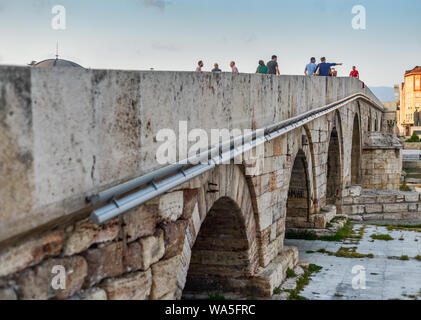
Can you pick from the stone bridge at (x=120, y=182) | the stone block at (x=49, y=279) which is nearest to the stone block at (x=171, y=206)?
the stone bridge at (x=120, y=182)

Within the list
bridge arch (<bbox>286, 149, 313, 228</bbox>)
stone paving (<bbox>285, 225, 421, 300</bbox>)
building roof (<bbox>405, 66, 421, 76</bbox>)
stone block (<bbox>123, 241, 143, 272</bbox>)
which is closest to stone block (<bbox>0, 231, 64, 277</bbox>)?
stone block (<bbox>123, 241, 143, 272</bbox>)

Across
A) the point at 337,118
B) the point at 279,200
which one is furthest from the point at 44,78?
the point at 337,118

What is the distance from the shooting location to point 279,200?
6.98 m

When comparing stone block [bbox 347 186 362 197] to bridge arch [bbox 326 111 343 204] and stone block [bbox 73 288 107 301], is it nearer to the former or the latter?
bridge arch [bbox 326 111 343 204]

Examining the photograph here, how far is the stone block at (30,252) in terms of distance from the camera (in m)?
2.30

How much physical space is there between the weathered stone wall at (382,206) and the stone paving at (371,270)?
2518 mm

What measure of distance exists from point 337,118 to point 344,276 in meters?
6.37

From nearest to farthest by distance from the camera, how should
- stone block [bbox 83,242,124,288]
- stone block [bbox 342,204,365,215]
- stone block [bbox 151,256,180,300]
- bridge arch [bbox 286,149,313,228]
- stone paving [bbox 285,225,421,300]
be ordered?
stone block [bbox 83,242,124,288] < stone block [bbox 151,256,180,300] < stone paving [bbox 285,225,421,300] < bridge arch [bbox 286,149,313,228] < stone block [bbox 342,204,365,215]

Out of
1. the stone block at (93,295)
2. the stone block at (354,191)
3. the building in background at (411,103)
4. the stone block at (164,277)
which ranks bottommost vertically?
the stone block at (354,191)

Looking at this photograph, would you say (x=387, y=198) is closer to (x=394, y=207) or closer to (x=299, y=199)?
(x=394, y=207)

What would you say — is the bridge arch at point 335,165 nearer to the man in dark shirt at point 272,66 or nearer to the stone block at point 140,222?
the man in dark shirt at point 272,66

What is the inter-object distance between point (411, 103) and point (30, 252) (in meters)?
62.3

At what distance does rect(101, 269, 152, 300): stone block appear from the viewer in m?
2.96

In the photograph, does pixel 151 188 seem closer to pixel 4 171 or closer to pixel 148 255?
pixel 148 255
